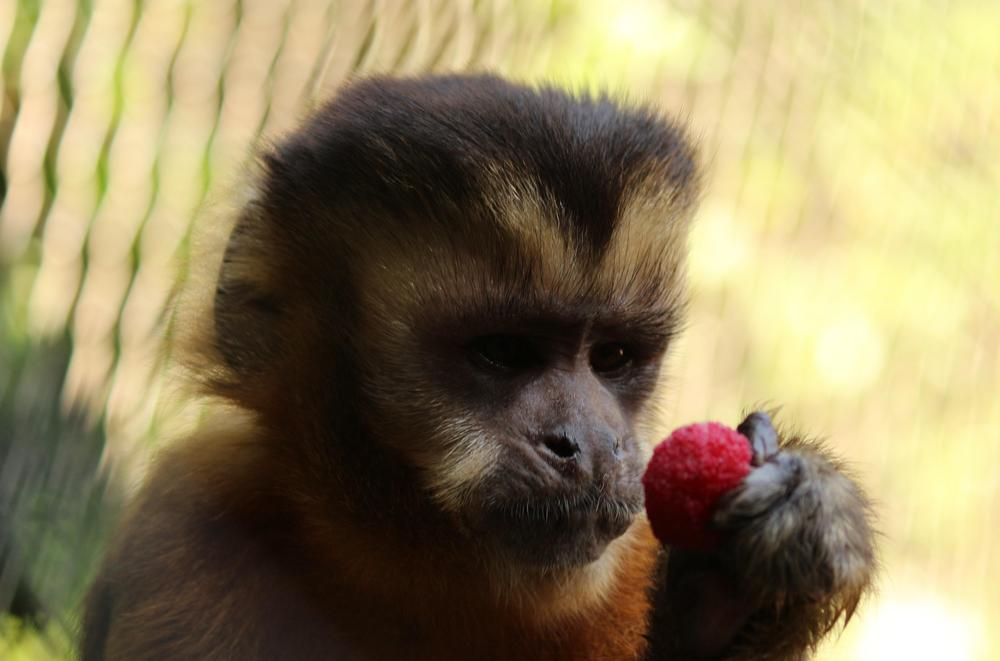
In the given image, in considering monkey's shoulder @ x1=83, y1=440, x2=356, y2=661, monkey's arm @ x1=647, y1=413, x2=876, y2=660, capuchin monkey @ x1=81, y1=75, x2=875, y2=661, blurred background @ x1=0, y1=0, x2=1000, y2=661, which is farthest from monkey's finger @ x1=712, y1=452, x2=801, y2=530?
monkey's shoulder @ x1=83, y1=440, x2=356, y2=661

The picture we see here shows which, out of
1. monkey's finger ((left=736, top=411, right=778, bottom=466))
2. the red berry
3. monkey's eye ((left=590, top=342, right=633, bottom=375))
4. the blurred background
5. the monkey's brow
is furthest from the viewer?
the blurred background

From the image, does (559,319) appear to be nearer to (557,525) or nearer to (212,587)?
(557,525)

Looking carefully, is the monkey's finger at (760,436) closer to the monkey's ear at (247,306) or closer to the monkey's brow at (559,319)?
the monkey's brow at (559,319)

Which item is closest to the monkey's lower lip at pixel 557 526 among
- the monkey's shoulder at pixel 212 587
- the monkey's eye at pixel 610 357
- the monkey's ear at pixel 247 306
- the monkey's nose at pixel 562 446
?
the monkey's nose at pixel 562 446

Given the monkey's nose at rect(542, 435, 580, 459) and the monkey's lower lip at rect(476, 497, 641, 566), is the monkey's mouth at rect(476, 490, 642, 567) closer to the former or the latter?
the monkey's lower lip at rect(476, 497, 641, 566)

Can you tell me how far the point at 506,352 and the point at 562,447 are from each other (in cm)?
34

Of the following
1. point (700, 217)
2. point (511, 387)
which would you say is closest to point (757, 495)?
point (511, 387)

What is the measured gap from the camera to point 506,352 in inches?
134

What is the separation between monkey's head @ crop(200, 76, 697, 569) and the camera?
128 inches

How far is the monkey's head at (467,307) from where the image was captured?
10.6 ft

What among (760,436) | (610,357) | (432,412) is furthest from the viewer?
(610,357)

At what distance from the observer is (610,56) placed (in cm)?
641

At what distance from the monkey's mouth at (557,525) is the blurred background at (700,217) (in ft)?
3.13

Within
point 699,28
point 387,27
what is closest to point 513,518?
point 387,27
